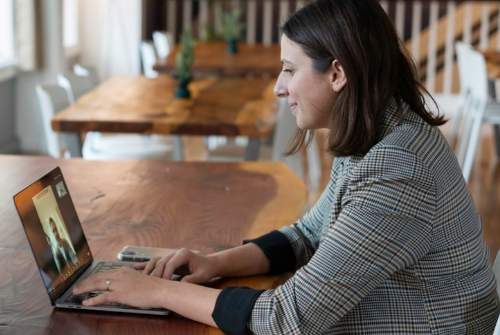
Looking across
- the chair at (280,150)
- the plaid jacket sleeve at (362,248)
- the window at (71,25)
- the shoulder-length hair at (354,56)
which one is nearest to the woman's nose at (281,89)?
the shoulder-length hair at (354,56)

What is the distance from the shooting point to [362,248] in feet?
4.45

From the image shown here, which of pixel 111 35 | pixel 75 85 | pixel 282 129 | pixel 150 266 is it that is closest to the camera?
pixel 150 266

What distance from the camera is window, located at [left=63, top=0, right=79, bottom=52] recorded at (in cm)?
706

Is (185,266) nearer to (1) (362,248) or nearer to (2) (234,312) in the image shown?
(2) (234,312)

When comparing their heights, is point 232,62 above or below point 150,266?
below

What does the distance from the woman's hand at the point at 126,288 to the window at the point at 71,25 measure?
19.0 feet

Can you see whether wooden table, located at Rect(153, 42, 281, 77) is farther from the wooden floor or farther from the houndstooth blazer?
the houndstooth blazer

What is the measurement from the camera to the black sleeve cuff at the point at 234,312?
138 centimetres

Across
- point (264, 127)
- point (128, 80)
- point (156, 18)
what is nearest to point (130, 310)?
point (264, 127)

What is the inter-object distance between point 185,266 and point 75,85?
2811 millimetres

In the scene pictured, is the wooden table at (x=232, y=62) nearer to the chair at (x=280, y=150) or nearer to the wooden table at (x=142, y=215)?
the chair at (x=280, y=150)

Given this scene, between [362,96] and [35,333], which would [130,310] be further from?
[362,96]

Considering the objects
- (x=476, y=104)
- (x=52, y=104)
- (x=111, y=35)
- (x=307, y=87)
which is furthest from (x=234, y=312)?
(x=111, y=35)

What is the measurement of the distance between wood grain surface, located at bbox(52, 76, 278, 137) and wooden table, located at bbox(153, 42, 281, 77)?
1011 mm
